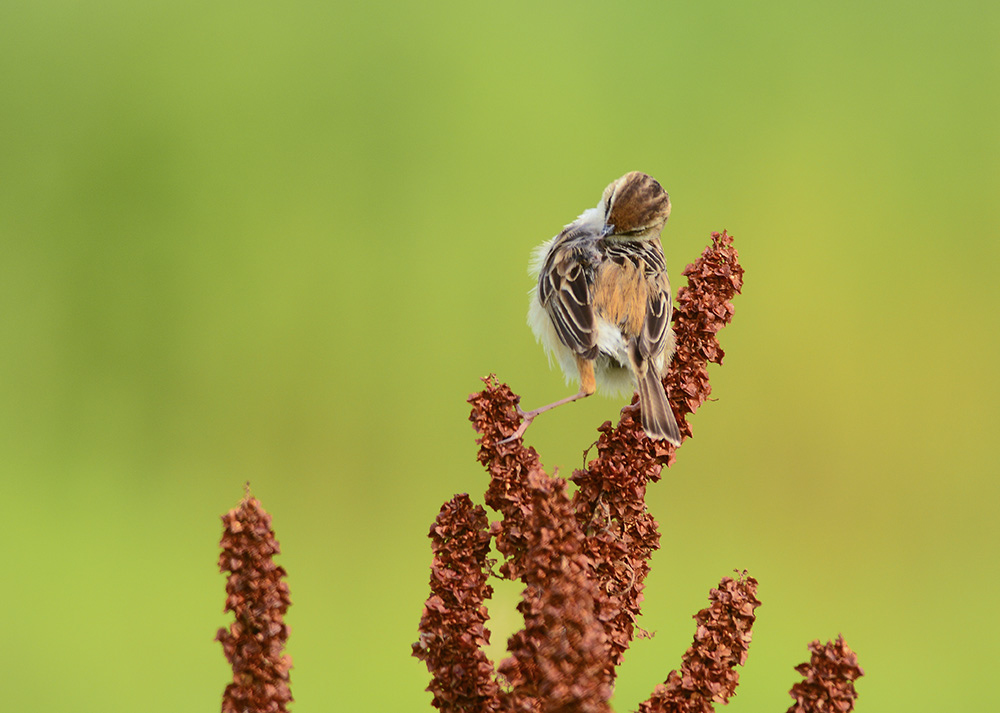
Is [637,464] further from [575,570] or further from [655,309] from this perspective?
[655,309]

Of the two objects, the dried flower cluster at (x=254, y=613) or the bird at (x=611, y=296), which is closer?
the dried flower cluster at (x=254, y=613)

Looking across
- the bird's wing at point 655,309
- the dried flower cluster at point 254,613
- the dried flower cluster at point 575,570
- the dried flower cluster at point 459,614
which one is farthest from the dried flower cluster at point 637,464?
the bird's wing at point 655,309

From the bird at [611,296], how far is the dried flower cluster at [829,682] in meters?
1.06

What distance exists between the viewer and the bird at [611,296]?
2.81 meters

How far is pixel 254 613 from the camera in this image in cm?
122

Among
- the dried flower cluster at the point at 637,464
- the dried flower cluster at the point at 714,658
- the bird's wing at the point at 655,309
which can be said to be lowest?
the dried flower cluster at the point at 714,658

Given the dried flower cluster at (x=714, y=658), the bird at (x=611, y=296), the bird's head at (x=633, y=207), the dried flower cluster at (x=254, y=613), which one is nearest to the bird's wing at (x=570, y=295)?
the bird at (x=611, y=296)

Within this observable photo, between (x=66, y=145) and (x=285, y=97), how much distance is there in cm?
112

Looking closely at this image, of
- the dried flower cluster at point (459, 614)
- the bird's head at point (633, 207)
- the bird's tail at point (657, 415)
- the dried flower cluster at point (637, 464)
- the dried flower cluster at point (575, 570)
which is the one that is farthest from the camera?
the bird's head at point (633, 207)

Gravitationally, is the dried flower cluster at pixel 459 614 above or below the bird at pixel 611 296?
below

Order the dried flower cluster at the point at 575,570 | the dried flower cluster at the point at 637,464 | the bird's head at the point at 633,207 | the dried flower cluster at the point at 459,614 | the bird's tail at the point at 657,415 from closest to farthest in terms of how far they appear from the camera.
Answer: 1. the dried flower cluster at the point at 575,570
2. the dried flower cluster at the point at 459,614
3. the dried flower cluster at the point at 637,464
4. the bird's tail at the point at 657,415
5. the bird's head at the point at 633,207

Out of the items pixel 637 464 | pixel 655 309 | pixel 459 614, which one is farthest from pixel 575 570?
pixel 655 309

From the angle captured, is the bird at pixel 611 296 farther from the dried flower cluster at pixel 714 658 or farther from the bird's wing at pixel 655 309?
the dried flower cluster at pixel 714 658

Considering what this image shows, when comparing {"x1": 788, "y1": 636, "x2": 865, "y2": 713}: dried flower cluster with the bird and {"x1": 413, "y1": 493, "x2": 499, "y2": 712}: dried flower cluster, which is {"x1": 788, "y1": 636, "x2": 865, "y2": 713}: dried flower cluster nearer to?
{"x1": 413, "y1": 493, "x2": 499, "y2": 712}: dried flower cluster
